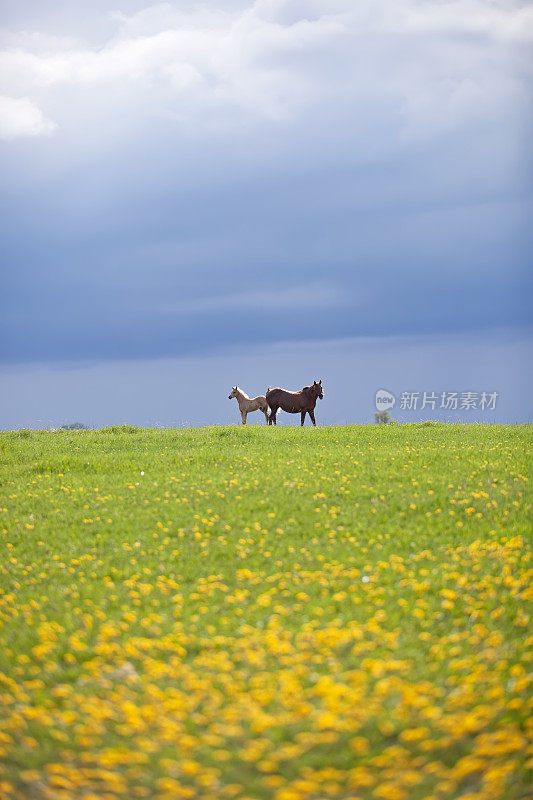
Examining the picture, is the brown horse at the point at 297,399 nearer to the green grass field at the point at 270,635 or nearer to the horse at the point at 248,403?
the horse at the point at 248,403

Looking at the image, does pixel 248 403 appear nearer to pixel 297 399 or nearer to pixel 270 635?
pixel 297 399

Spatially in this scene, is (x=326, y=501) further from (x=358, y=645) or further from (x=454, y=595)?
(x=358, y=645)

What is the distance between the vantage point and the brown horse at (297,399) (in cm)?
2925

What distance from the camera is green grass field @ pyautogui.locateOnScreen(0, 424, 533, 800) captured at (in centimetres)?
663

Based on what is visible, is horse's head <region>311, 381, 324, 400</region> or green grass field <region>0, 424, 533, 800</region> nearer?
green grass field <region>0, 424, 533, 800</region>

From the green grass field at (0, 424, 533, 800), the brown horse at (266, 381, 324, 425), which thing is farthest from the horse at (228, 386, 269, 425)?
the green grass field at (0, 424, 533, 800)

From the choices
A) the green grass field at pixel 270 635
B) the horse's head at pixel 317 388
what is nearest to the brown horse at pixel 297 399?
the horse's head at pixel 317 388

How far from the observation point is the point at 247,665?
8.44m

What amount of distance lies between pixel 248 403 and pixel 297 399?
2283mm

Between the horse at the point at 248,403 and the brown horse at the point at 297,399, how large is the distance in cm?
29

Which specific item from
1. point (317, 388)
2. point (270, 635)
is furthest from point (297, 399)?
point (270, 635)

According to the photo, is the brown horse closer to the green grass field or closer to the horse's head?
the horse's head

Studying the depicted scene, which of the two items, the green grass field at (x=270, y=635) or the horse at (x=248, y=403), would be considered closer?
the green grass field at (x=270, y=635)

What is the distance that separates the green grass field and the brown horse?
37.4 feet
